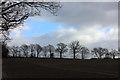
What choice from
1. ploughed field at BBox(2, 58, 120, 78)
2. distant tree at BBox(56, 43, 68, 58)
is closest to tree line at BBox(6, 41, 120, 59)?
distant tree at BBox(56, 43, 68, 58)

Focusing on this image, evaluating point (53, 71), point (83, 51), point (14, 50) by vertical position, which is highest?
point (14, 50)

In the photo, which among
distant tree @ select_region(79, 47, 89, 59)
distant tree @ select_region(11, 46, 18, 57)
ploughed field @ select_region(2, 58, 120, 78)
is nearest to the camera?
ploughed field @ select_region(2, 58, 120, 78)

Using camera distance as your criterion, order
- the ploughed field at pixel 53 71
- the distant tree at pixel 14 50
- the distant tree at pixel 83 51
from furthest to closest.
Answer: the distant tree at pixel 83 51 → the distant tree at pixel 14 50 → the ploughed field at pixel 53 71

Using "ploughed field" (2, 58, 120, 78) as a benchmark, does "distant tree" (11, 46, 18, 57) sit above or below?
above

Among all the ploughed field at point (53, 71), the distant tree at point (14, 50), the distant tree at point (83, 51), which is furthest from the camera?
the distant tree at point (83, 51)

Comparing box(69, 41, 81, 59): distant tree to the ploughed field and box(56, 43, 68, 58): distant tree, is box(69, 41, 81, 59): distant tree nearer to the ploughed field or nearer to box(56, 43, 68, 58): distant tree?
box(56, 43, 68, 58): distant tree

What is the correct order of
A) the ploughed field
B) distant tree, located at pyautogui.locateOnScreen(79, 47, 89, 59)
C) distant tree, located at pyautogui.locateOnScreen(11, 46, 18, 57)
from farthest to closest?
distant tree, located at pyautogui.locateOnScreen(79, 47, 89, 59) → distant tree, located at pyautogui.locateOnScreen(11, 46, 18, 57) → the ploughed field

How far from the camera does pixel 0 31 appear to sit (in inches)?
793

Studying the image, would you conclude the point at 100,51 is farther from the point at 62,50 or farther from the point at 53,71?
the point at 53,71

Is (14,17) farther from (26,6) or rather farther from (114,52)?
(114,52)

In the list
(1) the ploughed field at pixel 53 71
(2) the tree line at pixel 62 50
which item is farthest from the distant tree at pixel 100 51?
(1) the ploughed field at pixel 53 71

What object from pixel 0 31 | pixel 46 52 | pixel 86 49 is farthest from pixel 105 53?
pixel 0 31

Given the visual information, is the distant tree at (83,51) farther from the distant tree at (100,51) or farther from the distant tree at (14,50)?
the distant tree at (14,50)

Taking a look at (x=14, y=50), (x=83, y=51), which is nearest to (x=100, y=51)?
(x=83, y=51)
